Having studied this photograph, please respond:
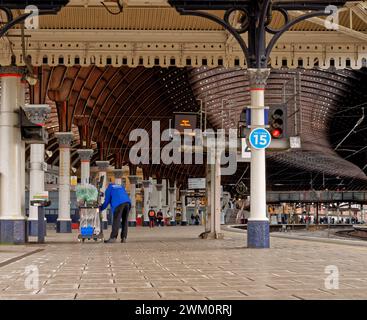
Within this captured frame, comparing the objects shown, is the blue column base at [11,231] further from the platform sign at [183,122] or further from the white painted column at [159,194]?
the white painted column at [159,194]

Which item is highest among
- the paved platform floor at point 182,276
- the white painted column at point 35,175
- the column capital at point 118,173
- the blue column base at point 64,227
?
the column capital at point 118,173

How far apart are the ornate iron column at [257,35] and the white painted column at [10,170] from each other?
18.3 ft

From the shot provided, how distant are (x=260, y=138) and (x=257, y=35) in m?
2.29

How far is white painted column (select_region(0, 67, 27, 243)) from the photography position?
18.7 meters

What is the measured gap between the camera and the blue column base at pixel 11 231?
18.7 m

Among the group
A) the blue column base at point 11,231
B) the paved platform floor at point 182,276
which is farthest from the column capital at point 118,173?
the paved platform floor at point 182,276

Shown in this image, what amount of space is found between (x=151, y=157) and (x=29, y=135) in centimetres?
5010

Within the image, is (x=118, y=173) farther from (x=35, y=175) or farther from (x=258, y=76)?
(x=258, y=76)

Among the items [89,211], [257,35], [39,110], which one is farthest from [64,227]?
[257,35]

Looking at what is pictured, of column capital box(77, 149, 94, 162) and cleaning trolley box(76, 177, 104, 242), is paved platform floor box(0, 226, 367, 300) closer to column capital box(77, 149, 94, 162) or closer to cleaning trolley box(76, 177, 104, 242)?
cleaning trolley box(76, 177, 104, 242)

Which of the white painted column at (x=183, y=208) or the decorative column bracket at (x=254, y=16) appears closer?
the decorative column bracket at (x=254, y=16)

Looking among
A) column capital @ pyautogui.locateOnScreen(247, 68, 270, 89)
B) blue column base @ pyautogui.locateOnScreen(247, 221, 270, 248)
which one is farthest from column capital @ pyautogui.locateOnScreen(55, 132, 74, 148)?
blue column base @ pyautogui.locateOnScreen(247, 221, 270, 248)

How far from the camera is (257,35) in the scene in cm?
1603

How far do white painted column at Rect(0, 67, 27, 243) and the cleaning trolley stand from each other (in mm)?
2519
